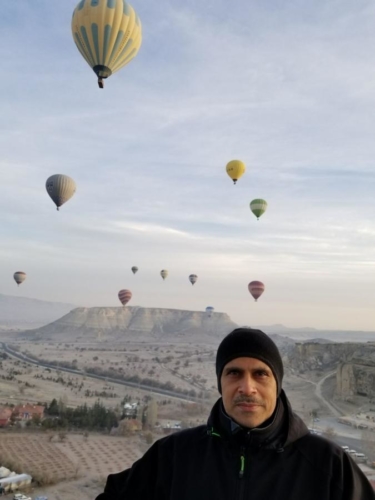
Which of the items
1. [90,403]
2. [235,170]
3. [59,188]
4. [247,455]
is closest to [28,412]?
[90,403]

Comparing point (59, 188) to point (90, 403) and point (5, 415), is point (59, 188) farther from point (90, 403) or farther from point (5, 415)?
point (90, 403)

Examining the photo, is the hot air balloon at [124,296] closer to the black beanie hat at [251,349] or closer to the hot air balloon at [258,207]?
the hot air balloon at [258,207]

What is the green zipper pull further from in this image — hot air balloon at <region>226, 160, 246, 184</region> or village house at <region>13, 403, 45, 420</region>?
hot air balloon at <region>226, 160, 246, 184</region>

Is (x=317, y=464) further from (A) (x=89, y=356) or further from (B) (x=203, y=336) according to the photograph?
(B) (x=203, y=336)

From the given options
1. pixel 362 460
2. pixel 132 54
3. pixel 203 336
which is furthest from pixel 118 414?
pixel 203 336

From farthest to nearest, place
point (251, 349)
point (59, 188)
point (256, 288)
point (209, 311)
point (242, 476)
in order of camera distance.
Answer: point (209, 311)
point (256, 288)
point (59, 188)
point (251, 349)
point (242, 476)

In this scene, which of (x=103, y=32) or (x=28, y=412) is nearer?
(x=103, y=32)

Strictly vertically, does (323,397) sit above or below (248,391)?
below
